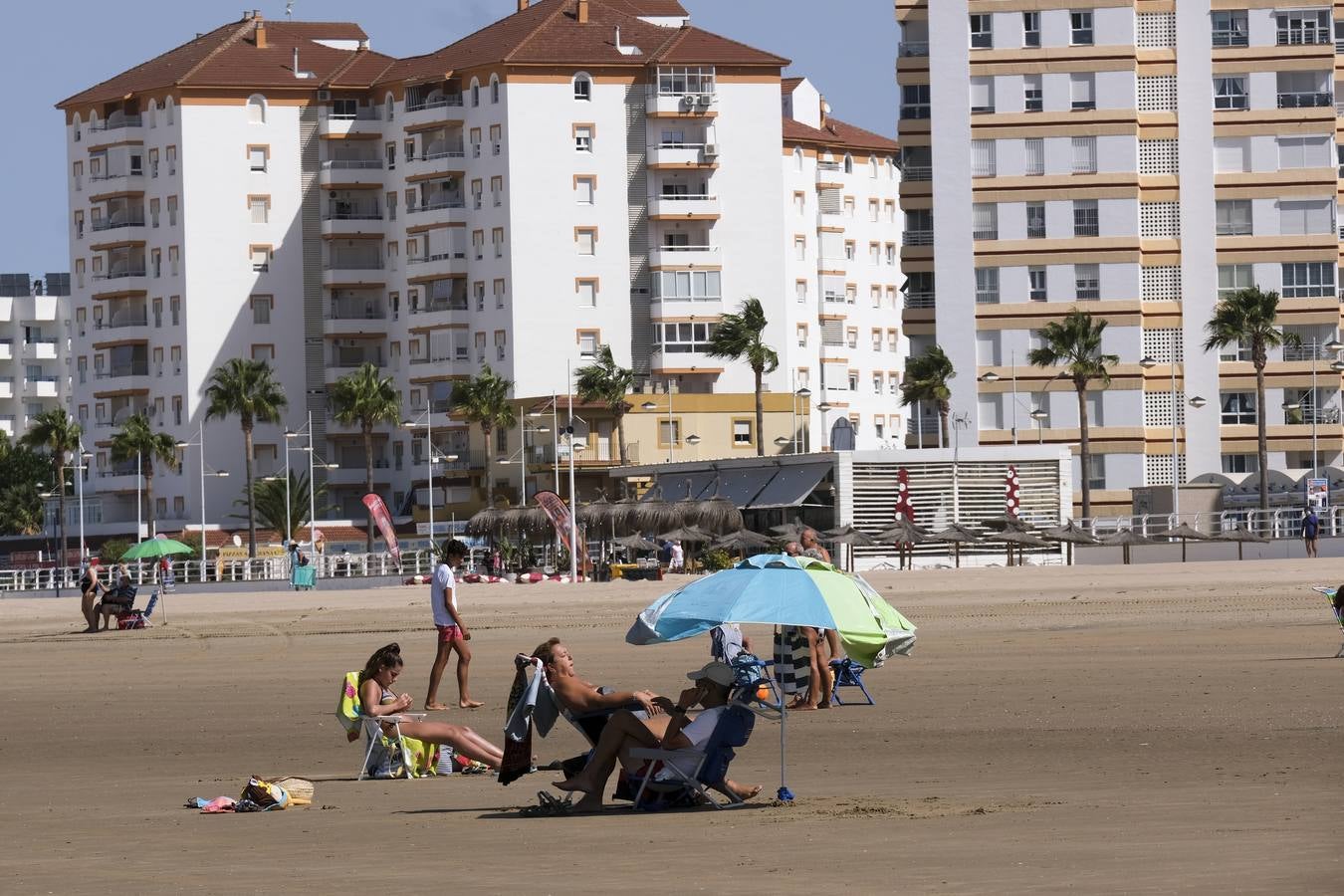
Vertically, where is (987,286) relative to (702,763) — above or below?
above

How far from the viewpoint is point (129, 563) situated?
8044 centimetres

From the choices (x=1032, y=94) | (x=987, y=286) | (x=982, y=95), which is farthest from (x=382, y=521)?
(x=1032, y=94)

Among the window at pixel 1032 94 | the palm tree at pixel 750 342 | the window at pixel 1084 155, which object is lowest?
the palm tree at pixel 750 342

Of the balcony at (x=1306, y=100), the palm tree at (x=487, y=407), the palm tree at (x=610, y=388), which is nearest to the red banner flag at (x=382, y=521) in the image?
the palm tree at (x=610, y=388)

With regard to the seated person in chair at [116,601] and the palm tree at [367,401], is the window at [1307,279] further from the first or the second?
the seated person in chair at [116,601]

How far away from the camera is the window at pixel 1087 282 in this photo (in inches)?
3054

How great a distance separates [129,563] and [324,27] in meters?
45.3

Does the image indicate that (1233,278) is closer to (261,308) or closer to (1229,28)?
(1229,28)

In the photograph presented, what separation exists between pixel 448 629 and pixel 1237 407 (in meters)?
62.8

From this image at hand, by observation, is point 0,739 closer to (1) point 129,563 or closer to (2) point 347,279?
(1) point 129,563

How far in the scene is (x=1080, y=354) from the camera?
244ft

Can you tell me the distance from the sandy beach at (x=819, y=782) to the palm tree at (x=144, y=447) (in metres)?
77.3

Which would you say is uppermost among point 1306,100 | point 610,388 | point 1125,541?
point 1306,100

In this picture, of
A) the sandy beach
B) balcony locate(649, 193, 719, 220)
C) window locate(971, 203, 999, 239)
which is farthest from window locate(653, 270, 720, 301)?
the sandy beach
